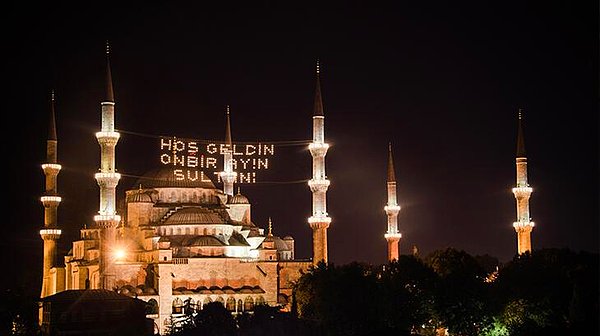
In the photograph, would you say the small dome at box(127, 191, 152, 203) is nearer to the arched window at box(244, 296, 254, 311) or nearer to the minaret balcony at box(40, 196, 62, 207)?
the minaret balcony at box(40, 196, 62, 207)

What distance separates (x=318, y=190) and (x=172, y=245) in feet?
28.5

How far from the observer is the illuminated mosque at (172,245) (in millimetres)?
62250

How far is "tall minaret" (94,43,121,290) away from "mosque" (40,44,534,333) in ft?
0.17

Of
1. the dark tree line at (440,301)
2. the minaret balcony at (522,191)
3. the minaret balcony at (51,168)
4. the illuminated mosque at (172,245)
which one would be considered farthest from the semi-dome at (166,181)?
the minaret balcony at (522,191)

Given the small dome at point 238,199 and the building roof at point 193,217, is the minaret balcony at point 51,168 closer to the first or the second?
the building roof at point 193,217

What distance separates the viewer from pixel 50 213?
68688 millimetres

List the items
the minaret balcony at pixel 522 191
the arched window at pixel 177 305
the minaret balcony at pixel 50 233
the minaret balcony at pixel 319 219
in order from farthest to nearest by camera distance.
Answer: the minaret balcony at pixel 522 191, the minaret balcony at pixel 50 233, the minaret balcony at pixel 319 219, the arched window at pixel 177 305

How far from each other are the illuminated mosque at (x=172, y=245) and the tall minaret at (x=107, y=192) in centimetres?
5

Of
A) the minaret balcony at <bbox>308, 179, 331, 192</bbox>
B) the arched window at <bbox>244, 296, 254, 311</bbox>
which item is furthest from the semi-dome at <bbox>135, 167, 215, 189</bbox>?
the arched window at <bbox>244, 296, 254, 311</bbox>

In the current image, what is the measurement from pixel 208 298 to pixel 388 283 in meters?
13.3

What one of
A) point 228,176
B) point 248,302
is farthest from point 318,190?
point 228,176

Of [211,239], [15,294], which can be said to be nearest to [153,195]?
[211,239]

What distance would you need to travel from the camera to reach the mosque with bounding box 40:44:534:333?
62.3 m

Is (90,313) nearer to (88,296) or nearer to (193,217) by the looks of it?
(88,296)
